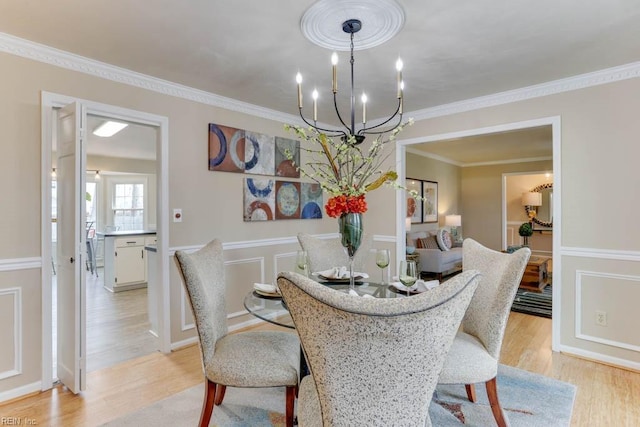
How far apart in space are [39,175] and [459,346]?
2.98m

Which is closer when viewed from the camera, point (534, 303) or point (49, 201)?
point (49, 201)

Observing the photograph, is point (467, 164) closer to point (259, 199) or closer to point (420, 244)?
point (420, 244)

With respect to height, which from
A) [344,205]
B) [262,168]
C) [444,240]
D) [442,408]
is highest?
[262,168]

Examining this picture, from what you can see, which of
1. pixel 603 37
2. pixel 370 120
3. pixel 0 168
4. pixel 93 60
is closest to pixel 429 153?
pixel 370 120

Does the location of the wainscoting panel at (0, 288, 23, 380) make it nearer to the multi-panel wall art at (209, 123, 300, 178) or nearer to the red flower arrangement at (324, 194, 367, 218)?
the multi-panel wall art at (209, 123, 300, 178)

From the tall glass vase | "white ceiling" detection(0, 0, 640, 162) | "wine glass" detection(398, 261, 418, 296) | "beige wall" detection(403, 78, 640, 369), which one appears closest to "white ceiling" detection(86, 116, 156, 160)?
"white ceiling" detection(0, 0, 640, 162)

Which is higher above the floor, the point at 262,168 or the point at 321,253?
the point at 262,168

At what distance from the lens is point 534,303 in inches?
171

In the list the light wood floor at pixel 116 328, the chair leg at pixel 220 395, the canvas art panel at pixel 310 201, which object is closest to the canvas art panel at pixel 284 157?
the canvas art panel at pixel 310 201

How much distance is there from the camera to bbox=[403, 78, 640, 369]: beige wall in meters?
2.70

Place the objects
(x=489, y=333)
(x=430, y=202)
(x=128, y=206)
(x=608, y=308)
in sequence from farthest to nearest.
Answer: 1. (x=128, y=206)
2. (x=430, y=202)
3. (x=608, y=308)
4. (x=489, y=333)

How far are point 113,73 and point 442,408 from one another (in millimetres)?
3430

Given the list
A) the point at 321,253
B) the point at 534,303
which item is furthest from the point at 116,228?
the point at 534,303

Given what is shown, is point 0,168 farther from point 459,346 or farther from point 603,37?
point 603,37
